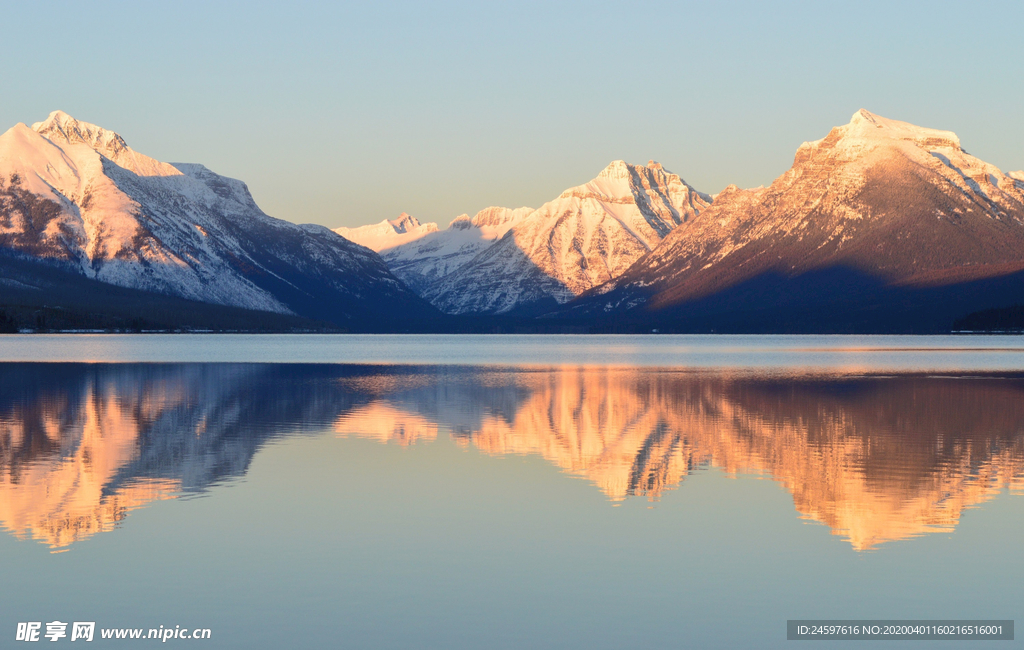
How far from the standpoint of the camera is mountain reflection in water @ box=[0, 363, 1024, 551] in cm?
3494

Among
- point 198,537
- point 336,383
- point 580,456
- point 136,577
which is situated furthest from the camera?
point 336,383

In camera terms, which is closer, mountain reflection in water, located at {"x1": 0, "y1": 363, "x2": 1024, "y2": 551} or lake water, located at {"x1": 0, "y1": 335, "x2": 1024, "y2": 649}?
lake water, located at {"x1": 0, "y1": 335, "x2": 1024, "y2": 649}

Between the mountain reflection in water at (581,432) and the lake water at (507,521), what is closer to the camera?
the lake water at (507,521)

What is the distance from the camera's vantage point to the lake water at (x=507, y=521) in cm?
2236

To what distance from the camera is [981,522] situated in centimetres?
3152

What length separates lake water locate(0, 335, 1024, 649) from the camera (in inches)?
880

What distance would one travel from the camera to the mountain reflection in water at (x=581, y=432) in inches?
1375

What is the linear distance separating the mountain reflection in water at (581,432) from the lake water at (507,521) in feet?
0.82

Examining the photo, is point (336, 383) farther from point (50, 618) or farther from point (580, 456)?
point (50, 618)

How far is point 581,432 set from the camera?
179ft

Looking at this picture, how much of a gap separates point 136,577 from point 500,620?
8467 millimetres

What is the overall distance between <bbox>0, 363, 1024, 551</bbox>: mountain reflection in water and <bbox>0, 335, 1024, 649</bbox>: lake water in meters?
0.25

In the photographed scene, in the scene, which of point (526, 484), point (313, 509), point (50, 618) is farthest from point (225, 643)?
point (526, 484)

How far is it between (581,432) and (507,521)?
23021mm
